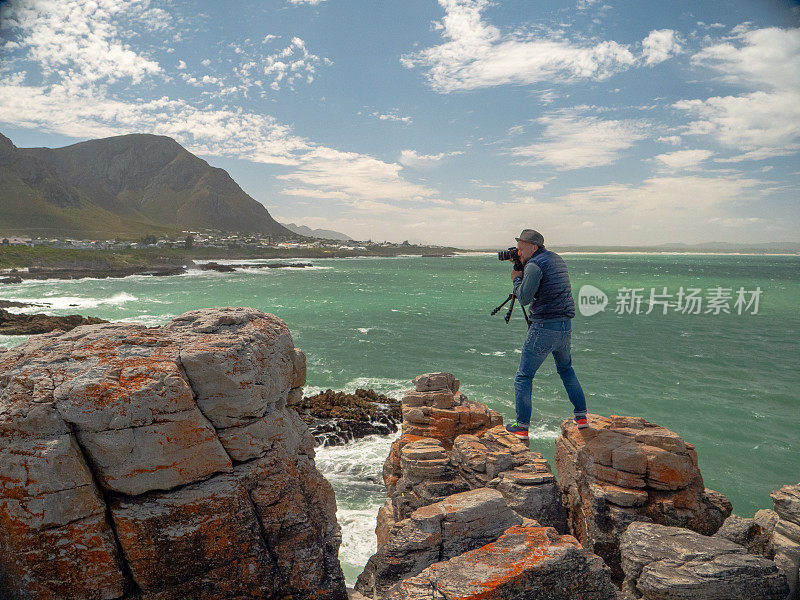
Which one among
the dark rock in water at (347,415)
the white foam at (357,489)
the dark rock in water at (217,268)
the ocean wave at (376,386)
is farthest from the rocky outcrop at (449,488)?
the dark rock in water at (217,268)

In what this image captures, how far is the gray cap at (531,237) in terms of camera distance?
7656 millimetres

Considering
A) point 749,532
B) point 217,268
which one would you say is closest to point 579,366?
point 749,532

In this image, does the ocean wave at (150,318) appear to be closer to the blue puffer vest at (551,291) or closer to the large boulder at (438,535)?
the blue puffer vest at (551,291)

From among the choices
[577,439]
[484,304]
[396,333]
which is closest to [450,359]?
[396,333]

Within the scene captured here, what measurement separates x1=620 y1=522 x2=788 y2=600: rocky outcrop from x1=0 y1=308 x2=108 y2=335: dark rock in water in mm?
40629

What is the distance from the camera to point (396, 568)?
5.32 meters

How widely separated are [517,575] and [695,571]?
8.04 feet

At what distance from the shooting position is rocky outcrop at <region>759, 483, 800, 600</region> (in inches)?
219

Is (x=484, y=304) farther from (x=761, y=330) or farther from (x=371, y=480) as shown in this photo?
(x=371, y=480)

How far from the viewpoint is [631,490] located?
719cm

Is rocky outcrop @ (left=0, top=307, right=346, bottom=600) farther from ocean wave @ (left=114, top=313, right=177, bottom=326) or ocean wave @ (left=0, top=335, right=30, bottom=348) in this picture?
ocean wave @ (left=114, top=313, right=177, bottom=326)

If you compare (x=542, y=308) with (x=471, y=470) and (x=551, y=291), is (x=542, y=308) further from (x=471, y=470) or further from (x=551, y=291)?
(x=471, y=470)

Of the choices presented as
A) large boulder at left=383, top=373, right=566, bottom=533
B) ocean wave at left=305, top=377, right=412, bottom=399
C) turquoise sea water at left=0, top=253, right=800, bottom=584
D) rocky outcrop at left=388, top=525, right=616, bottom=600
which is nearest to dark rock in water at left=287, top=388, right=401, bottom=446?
turquoise sea water at left=0, top=253, right=800, bottom=584

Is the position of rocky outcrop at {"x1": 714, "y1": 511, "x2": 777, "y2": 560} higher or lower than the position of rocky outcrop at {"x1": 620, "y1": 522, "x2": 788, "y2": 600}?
lower
